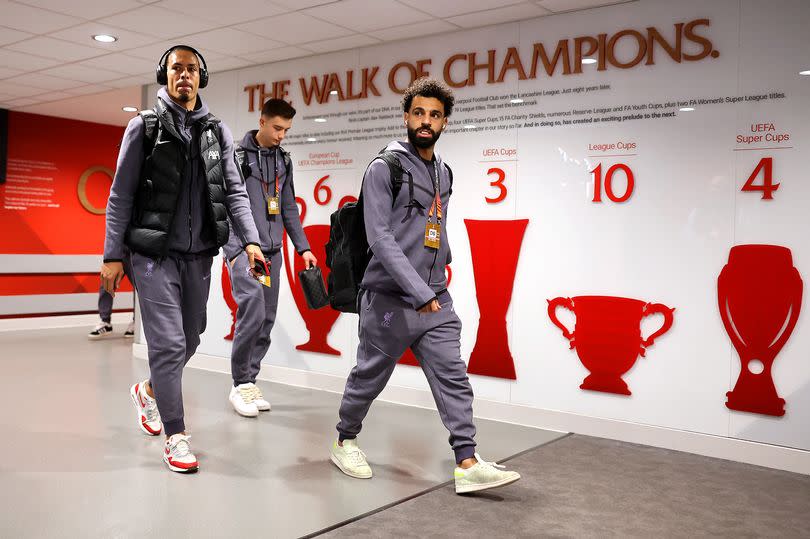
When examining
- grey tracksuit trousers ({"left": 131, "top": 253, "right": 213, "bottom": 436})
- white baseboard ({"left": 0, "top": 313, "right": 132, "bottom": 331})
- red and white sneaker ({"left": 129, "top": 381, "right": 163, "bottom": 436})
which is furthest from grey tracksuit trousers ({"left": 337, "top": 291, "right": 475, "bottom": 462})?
white baseboard ({"left": 0, "top": 313, "right": 132, "bottom": 331})

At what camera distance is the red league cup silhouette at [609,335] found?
431 cm

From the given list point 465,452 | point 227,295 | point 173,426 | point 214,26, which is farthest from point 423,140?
point 227,295

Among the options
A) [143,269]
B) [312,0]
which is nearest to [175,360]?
[143,269]

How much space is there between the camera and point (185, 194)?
10.6ft

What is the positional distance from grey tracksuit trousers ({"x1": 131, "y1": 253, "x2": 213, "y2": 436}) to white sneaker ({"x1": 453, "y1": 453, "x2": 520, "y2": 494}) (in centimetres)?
133

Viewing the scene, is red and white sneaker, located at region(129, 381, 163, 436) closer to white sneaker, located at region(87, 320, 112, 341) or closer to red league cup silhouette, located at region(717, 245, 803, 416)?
red league cup silhouette, located at region(717, 245, 803, 416)

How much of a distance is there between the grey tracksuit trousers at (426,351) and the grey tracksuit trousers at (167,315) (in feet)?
2.66

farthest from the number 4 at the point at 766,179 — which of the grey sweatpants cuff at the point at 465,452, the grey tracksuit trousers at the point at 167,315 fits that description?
the grey tracksuit trousers at the point at 167,315

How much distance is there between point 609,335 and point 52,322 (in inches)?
304

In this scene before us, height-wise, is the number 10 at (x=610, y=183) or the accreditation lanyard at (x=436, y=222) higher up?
the number 10 at (x=610, y=183)

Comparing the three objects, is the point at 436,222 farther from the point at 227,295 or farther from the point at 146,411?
the point at 227,295

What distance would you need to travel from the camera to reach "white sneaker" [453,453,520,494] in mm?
3021

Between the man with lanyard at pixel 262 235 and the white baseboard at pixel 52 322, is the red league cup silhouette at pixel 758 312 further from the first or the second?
the white baseboard at pixel 52 322

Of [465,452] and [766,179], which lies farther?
[766,179]
